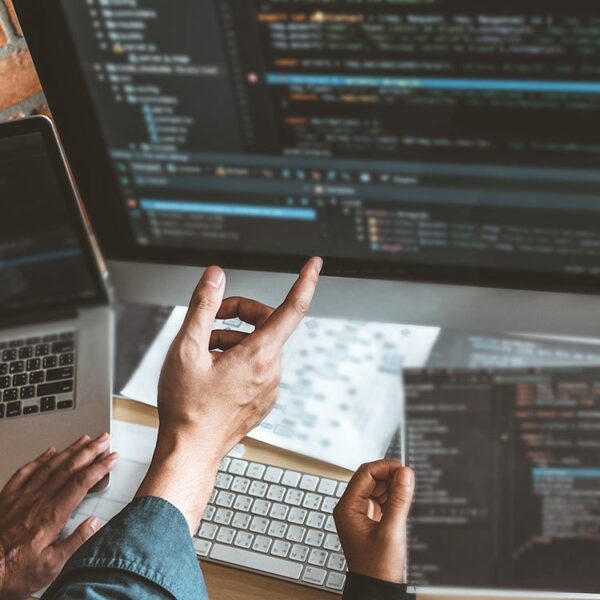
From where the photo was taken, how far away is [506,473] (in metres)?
0.51

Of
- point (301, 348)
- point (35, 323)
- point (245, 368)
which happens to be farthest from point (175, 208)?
point (35, 323)

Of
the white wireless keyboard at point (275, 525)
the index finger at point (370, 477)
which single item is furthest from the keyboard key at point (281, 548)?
the index finger at point (370, 477)

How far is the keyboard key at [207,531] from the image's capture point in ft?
2.46

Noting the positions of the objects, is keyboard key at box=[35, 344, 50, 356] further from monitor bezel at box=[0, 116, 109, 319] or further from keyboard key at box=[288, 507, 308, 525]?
keyboard key at box=[288, 507, 308, 525]

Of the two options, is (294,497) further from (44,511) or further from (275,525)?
(44,511)

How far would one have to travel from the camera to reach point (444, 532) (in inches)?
20.7

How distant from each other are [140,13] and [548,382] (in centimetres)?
38

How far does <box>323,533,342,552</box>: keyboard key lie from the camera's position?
2.37 feet

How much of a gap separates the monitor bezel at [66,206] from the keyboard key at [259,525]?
359mm

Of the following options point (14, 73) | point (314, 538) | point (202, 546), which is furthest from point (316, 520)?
point (14, 73)

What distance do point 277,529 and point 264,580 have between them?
5 centimetres

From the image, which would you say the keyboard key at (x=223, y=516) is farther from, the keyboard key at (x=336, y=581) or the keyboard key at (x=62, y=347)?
the keyboard key at (x=62, y=347)

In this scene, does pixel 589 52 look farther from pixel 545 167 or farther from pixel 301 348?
pixel 301 348

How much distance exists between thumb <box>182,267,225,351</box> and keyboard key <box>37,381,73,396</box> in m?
0.28
